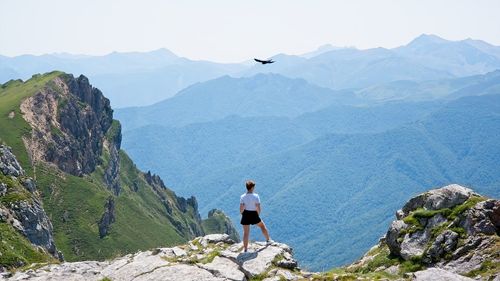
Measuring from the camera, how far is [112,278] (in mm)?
34844

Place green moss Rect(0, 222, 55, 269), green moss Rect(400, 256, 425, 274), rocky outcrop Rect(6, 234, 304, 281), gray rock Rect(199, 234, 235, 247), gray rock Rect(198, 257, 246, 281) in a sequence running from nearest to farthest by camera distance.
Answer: gray rock Rect(198, 257, 246, 281) → rocky outcrop Rect(6, 234, 304, 281) → green moss Rect(400, 256, 425, 274) → gray rock Rect(199, 234, 235, 247) → green moss Rect(0, 222, 55, 269)

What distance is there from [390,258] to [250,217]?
11953mm

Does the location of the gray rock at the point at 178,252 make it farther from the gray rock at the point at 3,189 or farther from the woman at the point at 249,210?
the gray rock at the point at 3,189

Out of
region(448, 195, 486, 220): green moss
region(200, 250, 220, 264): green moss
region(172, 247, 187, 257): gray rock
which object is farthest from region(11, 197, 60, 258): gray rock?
region(448, 195, 486, 220): green moss

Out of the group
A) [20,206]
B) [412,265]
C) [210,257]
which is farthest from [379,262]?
[20,206]

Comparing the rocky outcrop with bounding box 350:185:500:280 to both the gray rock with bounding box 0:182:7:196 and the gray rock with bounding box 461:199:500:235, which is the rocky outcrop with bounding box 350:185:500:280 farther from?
the gray rock with bounding box 0:182:7:196

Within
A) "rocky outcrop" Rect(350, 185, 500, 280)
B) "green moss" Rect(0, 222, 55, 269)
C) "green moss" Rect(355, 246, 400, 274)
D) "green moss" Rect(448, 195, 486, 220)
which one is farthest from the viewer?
"green moss" Rect(0, 222, 55, 269)

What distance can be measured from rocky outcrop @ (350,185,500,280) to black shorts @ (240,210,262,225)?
33.1ft

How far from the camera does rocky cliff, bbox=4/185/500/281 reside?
32.6m

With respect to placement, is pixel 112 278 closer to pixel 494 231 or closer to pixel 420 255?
pixel 420 255

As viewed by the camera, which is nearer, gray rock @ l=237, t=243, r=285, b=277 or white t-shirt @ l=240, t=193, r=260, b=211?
gray rock @ l=237, t=243, r=285, b=277

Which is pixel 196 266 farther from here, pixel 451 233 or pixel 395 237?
pixel 451 233

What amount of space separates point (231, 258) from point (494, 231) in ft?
59.3

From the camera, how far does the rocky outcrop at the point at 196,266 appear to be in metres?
32.5
